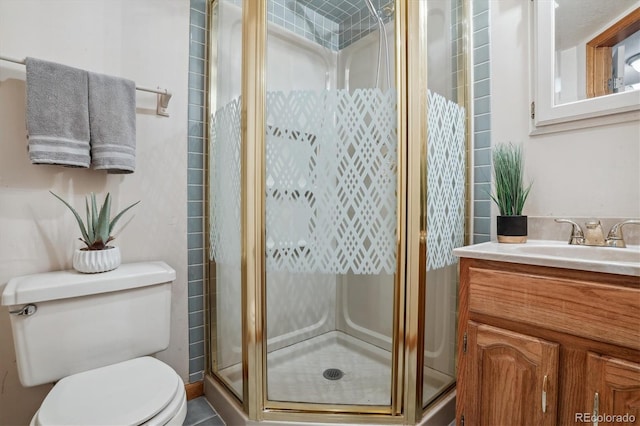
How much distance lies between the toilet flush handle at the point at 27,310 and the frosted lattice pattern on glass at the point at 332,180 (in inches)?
30.7

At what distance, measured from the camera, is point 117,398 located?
2.91 feet

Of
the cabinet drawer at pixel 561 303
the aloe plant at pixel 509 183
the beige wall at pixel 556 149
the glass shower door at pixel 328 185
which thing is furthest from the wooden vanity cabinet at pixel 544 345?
the beige wall at pixel 556 149

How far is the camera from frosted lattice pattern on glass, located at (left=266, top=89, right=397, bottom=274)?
1.10m

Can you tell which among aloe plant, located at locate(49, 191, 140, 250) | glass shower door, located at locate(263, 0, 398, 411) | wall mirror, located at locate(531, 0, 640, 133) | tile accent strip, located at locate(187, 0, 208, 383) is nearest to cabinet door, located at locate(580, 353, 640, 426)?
glass shower door, located at locate(263, 0, 398, 411)

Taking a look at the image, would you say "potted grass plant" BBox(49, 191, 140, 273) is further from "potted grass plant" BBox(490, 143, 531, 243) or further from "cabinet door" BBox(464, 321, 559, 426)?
"potted grass plant" BBox(490, 143, 531, 243)

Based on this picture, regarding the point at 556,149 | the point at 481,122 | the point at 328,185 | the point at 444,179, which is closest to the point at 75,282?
the point at 328,185

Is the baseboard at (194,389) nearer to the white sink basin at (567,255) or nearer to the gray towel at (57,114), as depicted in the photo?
the gray towel at (57,114)

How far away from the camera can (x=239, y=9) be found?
1232mm

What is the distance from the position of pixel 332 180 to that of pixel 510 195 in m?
0.77

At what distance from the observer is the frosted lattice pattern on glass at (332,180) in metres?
1.10

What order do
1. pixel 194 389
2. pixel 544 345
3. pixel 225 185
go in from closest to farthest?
pixel 544 345 → pixel 225 185 → pixel 194 389

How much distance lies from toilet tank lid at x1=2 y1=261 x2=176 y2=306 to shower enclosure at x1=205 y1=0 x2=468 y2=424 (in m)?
0.31

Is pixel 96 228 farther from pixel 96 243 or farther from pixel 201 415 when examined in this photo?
pixel 201 415

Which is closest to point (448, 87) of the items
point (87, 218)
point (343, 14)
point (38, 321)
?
point (343, 14)
